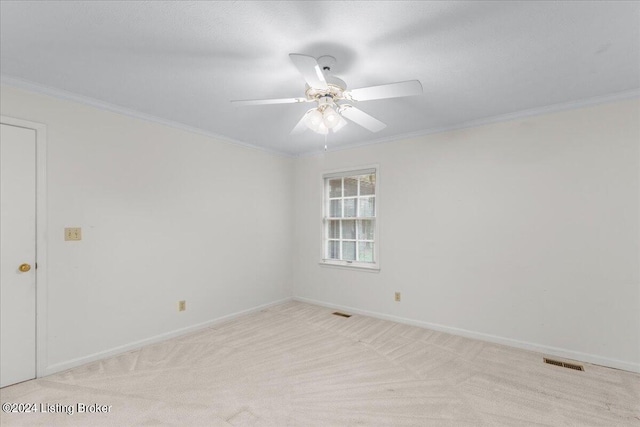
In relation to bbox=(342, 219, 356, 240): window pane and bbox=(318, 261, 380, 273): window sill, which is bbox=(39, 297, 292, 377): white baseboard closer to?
bbox=(318, 261, 380, 273): window sill

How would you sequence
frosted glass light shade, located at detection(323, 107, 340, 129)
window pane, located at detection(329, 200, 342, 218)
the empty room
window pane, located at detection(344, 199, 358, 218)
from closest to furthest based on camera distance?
the empty room, frosted glass light shade, located at detection(323, 107, 340, 129), window pane, located at detection(344, 199, 358, 218), window pane, located at detection(329, 200, 342, 218)

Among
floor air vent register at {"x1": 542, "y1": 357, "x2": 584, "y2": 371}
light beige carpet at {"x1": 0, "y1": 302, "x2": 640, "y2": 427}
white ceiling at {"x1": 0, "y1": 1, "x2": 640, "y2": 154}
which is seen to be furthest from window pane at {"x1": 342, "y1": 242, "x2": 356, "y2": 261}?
floor air vent register at {"x1": 542, "y1": 357, "x2": 584, "y2": 371}

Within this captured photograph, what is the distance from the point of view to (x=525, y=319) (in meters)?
3.05

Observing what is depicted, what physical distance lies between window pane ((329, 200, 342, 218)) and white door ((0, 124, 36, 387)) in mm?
3362

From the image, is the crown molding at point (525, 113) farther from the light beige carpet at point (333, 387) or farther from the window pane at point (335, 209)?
the light beige carpet at point (333, 387)

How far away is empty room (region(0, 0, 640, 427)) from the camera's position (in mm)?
1856

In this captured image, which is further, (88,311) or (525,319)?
(525,319)

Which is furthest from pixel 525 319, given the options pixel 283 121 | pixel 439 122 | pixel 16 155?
pixel 16 155

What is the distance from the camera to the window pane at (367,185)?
421 centimetres

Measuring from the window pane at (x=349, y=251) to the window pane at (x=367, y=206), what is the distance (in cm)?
49

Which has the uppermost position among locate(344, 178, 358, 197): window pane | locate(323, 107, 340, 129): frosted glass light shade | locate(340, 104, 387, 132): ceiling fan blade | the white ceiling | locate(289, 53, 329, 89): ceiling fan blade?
the white ceiling

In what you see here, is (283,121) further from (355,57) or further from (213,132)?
(355,57)

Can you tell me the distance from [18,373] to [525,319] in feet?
15.0

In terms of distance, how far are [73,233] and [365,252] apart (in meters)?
3.31
